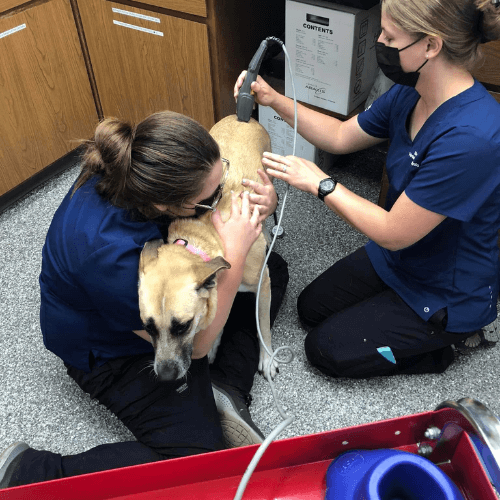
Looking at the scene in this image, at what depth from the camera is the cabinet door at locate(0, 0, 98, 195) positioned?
1.99 m

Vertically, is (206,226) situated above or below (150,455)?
above

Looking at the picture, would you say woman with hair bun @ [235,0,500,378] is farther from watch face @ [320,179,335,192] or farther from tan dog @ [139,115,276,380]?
tan dog @ [139,115,276,380]

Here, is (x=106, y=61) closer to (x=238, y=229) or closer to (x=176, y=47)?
(x=176, y=47)

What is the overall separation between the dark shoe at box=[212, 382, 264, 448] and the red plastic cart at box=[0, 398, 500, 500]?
65 cm

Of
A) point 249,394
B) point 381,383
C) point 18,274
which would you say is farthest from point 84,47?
point 381,383

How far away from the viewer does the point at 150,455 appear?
4.05 feet

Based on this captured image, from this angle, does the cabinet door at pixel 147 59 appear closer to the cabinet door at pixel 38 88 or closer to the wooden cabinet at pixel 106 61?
the wooden cabinet at pixel 106 61

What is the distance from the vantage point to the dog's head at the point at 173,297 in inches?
41.5

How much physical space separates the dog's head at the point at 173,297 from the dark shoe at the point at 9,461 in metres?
0.42

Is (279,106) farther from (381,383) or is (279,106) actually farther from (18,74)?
(18,74)

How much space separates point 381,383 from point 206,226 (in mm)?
826

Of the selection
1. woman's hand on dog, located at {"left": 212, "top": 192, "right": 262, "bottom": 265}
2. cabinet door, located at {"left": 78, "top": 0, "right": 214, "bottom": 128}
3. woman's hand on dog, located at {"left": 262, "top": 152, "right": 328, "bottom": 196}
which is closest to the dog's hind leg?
woman's hand on dog, located at {"left": 212, "top": 192, "right": 262, "bottom": 265}

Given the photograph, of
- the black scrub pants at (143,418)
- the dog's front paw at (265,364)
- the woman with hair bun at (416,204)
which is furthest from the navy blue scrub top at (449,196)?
the black scrub pants at (143,418)

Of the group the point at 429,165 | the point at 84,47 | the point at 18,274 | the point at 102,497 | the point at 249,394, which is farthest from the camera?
the point at 84,47
